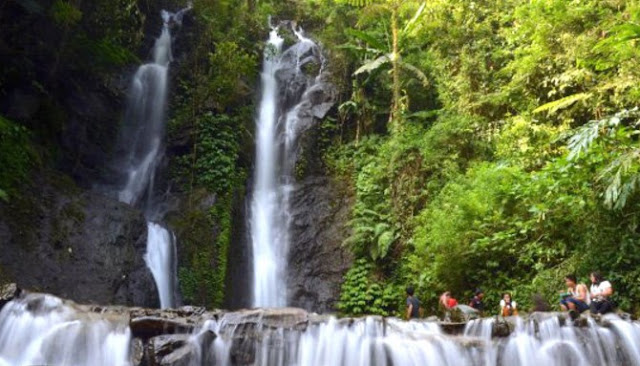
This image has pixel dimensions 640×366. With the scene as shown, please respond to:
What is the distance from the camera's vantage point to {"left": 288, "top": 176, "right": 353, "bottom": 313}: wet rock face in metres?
15.2

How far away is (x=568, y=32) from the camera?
14.0 metres

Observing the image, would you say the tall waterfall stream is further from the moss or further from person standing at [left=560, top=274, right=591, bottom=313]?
the moss

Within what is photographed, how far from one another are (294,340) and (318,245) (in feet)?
25.0

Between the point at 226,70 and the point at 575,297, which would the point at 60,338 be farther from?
the point at 226,70

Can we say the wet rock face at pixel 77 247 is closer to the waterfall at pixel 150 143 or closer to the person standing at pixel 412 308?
the waterfall at pixel 150 143

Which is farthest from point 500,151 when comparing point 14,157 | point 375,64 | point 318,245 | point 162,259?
point 14,157

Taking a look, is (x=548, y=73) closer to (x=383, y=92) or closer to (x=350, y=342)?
(x=383, y=92)

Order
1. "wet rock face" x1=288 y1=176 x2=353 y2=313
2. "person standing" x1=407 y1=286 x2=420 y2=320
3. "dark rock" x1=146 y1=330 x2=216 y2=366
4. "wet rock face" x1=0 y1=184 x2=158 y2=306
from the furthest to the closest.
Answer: "wet rock face" x1=288 y1=176 x2=353 y2=313
"wet rock face" x1=0 y1=184 x2=158 y2=306
"person standing" x1=407 y1=286 x2=420 y2=320
"dark rock" x1=146 y1=330 x2=216 y2=366

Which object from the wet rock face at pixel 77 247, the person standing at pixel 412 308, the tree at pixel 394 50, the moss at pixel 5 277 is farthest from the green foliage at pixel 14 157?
the tree at pixel 394 50

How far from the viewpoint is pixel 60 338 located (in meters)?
8.39

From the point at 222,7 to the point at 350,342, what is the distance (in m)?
14.6

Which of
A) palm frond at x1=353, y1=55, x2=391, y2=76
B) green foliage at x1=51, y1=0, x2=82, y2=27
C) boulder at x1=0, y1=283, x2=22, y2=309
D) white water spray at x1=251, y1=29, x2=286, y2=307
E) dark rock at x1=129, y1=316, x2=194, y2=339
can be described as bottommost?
dark rock at x1=129, y1=316, x2=194, y2=339

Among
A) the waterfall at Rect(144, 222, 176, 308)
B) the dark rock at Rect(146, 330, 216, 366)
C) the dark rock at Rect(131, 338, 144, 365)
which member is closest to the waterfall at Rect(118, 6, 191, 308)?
the waterfall at Rect(144, 222, 176, 308)

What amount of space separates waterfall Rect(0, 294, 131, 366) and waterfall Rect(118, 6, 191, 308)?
16.0 feet
